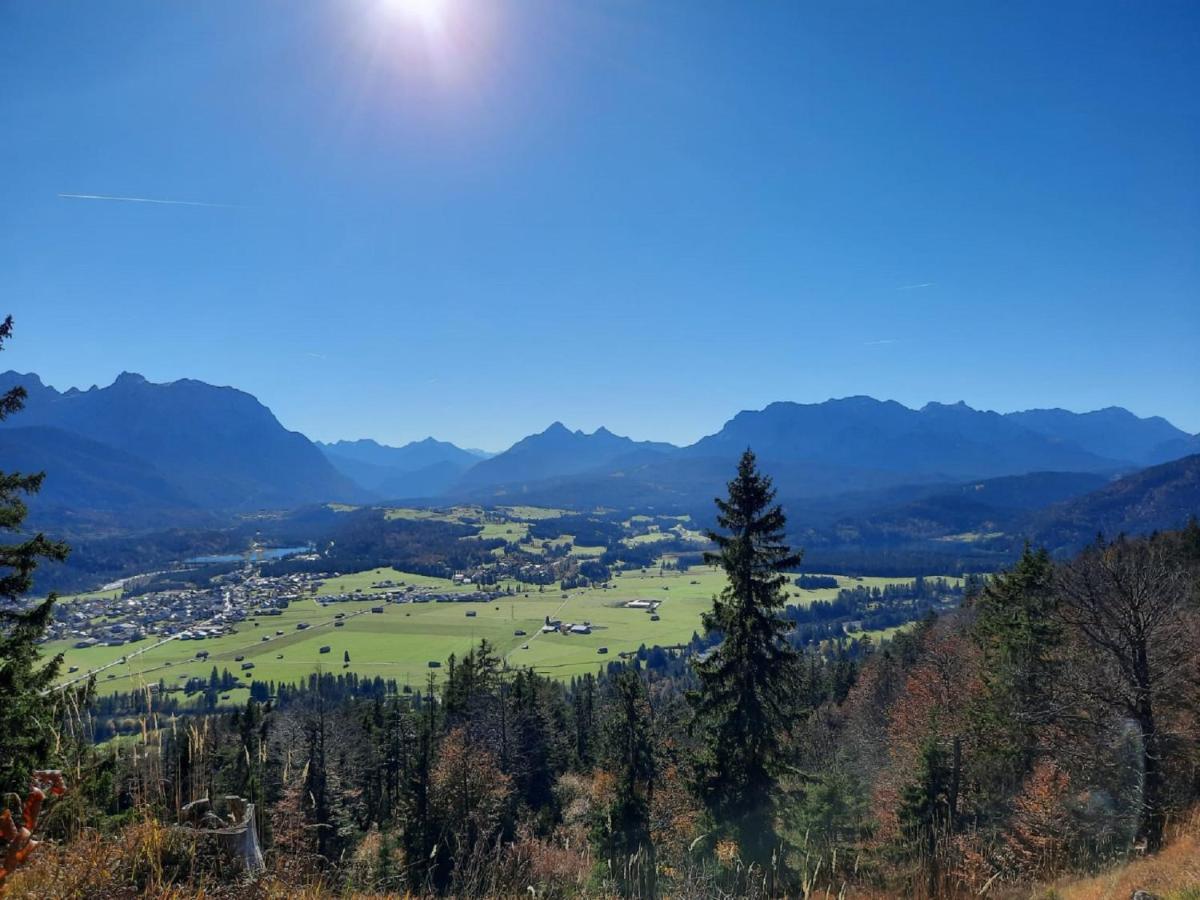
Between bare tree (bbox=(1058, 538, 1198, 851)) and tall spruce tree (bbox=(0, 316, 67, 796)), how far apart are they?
1827cm

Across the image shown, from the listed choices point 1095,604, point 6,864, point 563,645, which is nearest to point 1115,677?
point 1095,604

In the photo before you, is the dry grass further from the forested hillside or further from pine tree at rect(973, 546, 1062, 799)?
pine tree at rect(973, 546, 1062, 799)

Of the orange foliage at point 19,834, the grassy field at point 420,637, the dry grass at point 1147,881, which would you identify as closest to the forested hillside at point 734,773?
the orange foliage at point 19,834

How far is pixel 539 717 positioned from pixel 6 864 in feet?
124

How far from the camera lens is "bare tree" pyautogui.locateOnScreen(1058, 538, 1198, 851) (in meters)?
11.9

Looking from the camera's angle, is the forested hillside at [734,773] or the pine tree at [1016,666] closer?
the forested hillside at [734,773]

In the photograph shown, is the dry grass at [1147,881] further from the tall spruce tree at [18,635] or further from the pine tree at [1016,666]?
the tall spruce tree at [18,635]

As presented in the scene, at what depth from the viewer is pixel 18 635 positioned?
31.4ft

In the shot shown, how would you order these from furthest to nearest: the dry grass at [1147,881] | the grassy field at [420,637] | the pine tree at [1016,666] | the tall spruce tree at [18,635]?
the grassy field at [420,637]
the pine tree at [1016,666]
the tall spruce tree at [18,635]
the dry grass at [1147,881]

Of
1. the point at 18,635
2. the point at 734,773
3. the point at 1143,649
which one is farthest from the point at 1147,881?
the point at 18,635

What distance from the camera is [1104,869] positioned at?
289 inches

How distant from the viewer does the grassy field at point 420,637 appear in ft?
275

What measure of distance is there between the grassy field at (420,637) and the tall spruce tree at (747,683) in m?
58.3

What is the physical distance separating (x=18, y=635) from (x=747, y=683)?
14.7 m
